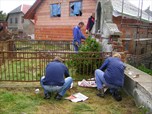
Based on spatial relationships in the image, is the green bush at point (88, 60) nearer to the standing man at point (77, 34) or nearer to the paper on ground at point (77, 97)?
the paper on ground at point (77, 97)

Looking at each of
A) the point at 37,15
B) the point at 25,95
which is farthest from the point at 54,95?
the point at 37,15

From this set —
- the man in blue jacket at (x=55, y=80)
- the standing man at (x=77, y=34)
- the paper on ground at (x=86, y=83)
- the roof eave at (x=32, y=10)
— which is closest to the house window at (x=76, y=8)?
the roof eave at (x=32, y=10)

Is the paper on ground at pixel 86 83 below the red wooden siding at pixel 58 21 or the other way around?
below

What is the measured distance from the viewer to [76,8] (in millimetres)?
15969

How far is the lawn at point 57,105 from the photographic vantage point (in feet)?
15.7

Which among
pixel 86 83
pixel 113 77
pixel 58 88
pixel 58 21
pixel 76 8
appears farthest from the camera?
pixel 58 21

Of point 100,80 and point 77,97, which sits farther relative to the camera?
point 100,80

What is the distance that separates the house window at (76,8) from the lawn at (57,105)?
35.1 ft

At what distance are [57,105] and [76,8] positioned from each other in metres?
11.9

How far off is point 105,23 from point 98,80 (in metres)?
2.58

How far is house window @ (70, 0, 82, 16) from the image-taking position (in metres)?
15.7

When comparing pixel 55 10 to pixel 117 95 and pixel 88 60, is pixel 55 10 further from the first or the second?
pixel 117 95

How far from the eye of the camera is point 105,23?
7621mm

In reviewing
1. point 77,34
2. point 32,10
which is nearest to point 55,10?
point 32,10
